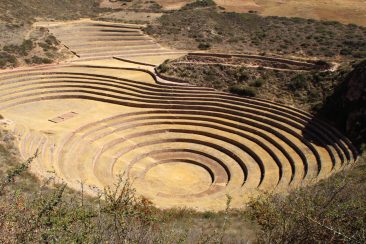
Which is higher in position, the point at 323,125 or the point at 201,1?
the point at 201,1

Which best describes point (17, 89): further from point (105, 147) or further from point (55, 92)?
point (105, 147)

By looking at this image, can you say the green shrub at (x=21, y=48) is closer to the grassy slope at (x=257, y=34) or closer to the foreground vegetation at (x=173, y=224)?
the grassy slope at (x=257, y=34)

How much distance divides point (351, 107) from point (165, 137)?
12660 millimetres

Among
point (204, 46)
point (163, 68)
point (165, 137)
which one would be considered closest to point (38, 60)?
point (163, 68)

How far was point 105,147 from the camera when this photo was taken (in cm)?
2500

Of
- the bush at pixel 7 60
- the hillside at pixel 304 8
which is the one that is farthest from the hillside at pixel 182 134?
the hillside at pixel 304 8

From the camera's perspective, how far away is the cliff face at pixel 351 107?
23.4 meters

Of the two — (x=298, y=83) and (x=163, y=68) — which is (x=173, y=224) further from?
(x=163, y=68)

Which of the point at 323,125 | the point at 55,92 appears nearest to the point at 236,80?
the point at 323,125

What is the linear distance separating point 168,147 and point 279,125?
7818 millimetres

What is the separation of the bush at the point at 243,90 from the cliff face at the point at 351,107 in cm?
561

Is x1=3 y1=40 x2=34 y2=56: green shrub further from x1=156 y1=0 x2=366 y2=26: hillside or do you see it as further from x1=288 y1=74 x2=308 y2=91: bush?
x1=156 y1=0 x2=366 y2=26: hillside

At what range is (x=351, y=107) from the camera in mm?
24938

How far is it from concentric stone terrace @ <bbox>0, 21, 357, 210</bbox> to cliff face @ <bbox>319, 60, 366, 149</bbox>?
2.78 ft
